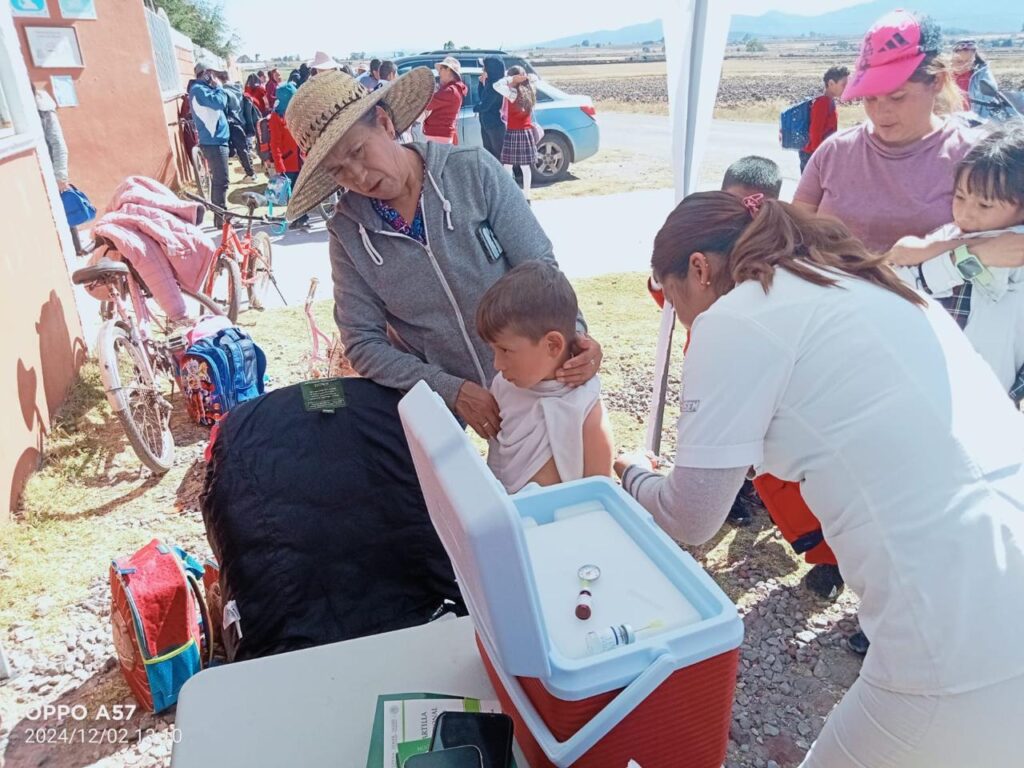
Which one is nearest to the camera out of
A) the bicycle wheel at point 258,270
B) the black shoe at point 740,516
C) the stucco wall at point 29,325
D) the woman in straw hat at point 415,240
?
the woman in straw hat at point 415,240

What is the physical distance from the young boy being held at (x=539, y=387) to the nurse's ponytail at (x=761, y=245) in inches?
15.8

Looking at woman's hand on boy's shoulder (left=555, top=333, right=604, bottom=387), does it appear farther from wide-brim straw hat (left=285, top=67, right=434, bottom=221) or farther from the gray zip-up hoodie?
wide-brim straw hat (left=285, top=67, right=434, bottom=221)

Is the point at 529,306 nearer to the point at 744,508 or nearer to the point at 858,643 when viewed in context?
the point at 858,643

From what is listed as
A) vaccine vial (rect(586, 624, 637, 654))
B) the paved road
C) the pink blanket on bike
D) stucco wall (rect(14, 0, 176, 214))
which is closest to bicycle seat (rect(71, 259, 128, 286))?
the pink blanket on bike

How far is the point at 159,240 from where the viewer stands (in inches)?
147

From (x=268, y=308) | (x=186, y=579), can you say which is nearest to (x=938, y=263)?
(x=186, y=579)

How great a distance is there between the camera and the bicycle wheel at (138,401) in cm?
315

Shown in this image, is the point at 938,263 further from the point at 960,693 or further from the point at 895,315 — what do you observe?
the point at 960,693

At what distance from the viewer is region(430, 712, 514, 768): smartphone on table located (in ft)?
2.80

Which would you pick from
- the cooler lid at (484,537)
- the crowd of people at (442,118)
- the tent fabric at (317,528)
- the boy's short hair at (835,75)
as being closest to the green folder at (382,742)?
the cooler lid at (484,537)

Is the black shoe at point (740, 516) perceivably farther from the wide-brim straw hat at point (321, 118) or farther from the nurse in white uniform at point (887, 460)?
Answer: the wide-brim straw hat at point (321, 118)

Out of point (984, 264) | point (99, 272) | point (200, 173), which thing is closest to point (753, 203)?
point (984, 264)

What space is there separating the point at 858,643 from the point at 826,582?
0.28m

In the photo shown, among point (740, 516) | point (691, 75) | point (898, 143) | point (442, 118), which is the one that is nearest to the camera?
point (898, 143)
